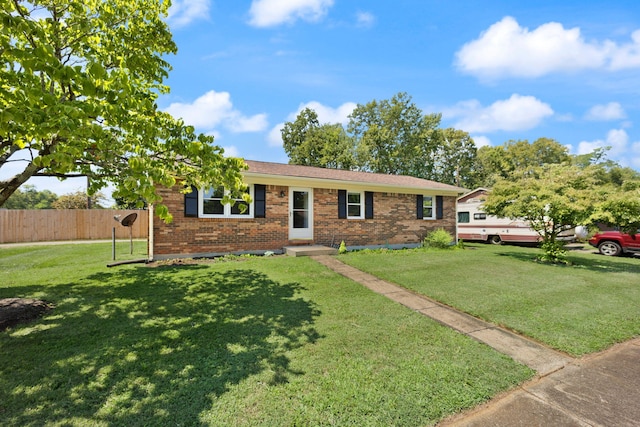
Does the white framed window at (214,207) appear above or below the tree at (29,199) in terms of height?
below

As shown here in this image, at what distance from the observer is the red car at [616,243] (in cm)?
1180

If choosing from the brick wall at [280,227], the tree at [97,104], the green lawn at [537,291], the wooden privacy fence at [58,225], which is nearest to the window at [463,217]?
the brick wall at [280,227]

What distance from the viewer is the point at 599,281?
6.89 meters

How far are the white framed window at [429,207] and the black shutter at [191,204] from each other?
1024 centimetres

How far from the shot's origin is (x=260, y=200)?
9.86 m

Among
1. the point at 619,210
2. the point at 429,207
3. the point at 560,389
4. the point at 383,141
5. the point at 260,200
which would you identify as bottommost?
the point at 560,389

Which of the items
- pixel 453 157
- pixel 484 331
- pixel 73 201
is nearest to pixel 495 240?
pixel 484 331

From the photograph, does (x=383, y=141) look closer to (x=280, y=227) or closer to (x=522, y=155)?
(x=522, y=155)

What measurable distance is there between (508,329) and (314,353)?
2923 mm

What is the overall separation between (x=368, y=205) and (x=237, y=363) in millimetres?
9691

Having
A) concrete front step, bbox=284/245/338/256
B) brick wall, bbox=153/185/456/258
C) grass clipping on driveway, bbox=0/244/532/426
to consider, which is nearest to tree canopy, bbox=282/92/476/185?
brick wall, bbox=153/185/456/258

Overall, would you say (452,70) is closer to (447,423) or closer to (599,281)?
(599,281)

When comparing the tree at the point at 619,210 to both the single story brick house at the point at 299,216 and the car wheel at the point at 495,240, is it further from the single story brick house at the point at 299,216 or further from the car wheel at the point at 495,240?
the car wheel at the point at 495,240

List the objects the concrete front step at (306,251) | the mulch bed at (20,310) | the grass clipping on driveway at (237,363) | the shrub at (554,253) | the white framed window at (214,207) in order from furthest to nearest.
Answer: the concrete front step at (306,251) < the shrub at (554,253) < the white framed window at (214,207) < the mulch bed at (20,310) < the grass clipping on driveway at (237,363)
